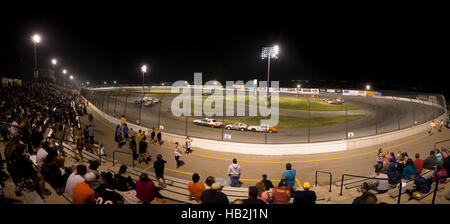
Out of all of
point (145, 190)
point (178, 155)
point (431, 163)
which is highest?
point (145, 190)

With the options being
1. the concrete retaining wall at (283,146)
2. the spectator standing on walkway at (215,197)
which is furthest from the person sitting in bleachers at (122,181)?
the concrete retaining wall at (283,146)

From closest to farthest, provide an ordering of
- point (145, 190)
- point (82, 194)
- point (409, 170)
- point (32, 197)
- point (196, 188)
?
point (82, 194) < point (32, 197) < point (145, 190) < point (196, 188) < point (409, 170)

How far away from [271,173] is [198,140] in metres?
6.57

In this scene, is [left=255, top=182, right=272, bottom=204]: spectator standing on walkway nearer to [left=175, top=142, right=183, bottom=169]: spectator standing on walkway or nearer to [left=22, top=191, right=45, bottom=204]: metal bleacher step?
[left=22, top=191, right=45, bottom=204]: metal bleacher step

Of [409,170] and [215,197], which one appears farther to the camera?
[409,170]

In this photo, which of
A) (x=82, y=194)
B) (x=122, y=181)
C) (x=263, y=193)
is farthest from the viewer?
(x=122, y=181)

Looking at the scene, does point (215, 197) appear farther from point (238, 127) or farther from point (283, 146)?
point (238, 127)

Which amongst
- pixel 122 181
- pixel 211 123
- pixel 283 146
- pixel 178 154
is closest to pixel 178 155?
pixel 178 154

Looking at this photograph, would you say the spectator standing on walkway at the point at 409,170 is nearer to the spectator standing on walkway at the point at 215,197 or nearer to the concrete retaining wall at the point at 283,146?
the concrete retaining wall at the point at 283,146

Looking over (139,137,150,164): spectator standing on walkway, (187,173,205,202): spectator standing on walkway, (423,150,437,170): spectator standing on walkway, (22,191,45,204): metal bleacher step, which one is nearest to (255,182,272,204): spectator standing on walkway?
(187,173,205,202): spectator standing on walkway
